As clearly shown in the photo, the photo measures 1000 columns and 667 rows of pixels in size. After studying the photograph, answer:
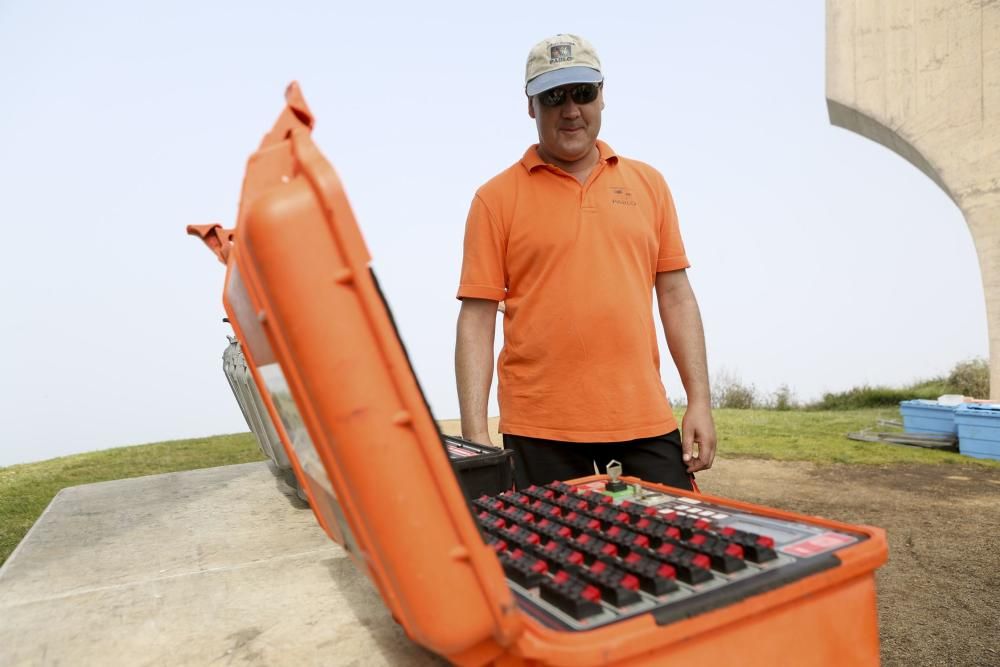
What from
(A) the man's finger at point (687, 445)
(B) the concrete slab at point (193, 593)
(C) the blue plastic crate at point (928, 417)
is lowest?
(C) the blue plastic crate at point (928, 417)

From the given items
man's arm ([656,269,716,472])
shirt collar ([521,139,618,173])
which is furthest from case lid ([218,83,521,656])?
man's arm ([656,269,716,472])

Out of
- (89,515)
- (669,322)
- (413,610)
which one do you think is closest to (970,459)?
(669,322)

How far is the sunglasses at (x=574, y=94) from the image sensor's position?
1.78 m

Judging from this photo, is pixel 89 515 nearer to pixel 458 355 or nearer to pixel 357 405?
pixel 458 355

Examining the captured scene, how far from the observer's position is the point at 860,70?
7938 mm

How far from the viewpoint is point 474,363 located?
1942 millimetres

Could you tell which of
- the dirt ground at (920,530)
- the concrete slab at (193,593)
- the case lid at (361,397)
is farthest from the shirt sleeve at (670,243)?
the dirt ground at (920,530)

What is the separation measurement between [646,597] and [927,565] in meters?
3.66

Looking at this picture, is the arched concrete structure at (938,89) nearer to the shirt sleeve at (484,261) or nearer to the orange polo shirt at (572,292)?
the orange polo shirt at (572,292)

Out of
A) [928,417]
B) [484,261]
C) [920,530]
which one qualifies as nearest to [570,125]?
[484,261]

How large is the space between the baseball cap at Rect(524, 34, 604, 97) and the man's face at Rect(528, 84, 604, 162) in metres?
0.06

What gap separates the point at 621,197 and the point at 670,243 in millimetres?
233

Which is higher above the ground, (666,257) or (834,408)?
(666,257)

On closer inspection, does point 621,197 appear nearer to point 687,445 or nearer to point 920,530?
point 687,445
